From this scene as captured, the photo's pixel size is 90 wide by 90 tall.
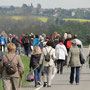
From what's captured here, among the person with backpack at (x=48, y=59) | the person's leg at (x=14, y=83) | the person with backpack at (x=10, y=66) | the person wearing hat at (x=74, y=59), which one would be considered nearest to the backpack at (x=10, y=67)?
the person with backpack at (x=10, y=66)

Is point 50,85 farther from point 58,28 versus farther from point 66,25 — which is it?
point 66,25

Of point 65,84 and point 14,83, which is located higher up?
point 14,83

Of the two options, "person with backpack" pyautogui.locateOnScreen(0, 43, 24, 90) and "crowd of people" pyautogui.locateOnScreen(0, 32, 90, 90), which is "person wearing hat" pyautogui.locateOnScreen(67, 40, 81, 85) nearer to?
"crowd of people" pyautogui.locateOnScreen(0, 32, 90, 90)

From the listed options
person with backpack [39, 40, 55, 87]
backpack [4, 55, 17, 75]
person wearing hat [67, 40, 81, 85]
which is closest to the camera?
backpack [4, 55, 17, 75]

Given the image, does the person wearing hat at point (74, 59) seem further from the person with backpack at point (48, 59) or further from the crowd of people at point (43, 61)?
the person with backpack at point (48, 59)

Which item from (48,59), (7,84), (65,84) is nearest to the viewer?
(7,84)

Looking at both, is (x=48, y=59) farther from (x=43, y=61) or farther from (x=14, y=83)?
(x=14, y=83)

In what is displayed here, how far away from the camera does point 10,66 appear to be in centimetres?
1230

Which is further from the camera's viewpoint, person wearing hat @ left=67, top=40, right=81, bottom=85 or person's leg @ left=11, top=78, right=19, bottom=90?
person wearing hat @ left=67, top=40, right=81, bottom=85

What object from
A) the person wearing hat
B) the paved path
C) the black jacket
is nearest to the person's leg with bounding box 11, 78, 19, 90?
the paved path

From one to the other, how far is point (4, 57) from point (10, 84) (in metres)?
0.62

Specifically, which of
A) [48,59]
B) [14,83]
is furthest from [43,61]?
[14,83]

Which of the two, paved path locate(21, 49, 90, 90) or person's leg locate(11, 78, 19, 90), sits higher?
person's leg locate(11, 78, 19, 90)

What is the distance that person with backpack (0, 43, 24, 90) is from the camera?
12352 mm
